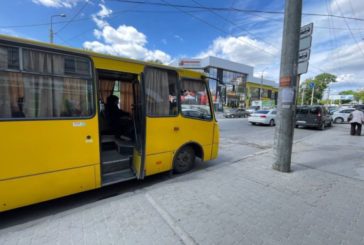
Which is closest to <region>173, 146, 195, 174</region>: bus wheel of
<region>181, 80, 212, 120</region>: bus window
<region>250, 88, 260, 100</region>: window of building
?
<region>181, 80, 212, 120</region>: bus window

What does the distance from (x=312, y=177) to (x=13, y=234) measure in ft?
19.5

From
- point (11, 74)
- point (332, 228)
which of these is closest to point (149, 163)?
point (11, 74)

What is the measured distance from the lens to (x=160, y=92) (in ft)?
13.1

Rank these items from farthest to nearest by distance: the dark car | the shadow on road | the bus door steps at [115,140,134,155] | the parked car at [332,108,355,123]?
the parked car at [332,108,355,123], the dark car, the bus door steps at [115,140,134,155], the shadow on road

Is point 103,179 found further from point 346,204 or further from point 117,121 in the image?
point 346,204

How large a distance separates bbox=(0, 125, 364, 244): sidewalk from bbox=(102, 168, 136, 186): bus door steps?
32 cm

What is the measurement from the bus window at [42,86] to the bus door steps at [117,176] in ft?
4.39

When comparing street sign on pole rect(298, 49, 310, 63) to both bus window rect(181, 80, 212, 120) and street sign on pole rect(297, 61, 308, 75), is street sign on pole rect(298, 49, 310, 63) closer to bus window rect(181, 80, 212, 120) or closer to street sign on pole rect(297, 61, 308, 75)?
street sign on pole rect(297, 61, 308, 75)

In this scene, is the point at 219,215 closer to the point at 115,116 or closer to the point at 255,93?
the point at 115,116

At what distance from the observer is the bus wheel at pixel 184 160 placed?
4.53 m

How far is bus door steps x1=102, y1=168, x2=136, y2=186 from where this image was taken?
140 inches

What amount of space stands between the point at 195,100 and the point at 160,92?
1021 mm

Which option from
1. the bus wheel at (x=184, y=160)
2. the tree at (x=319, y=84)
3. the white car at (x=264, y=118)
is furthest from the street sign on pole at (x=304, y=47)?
the tree at (x=319, y=84)

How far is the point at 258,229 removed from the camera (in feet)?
8.46
